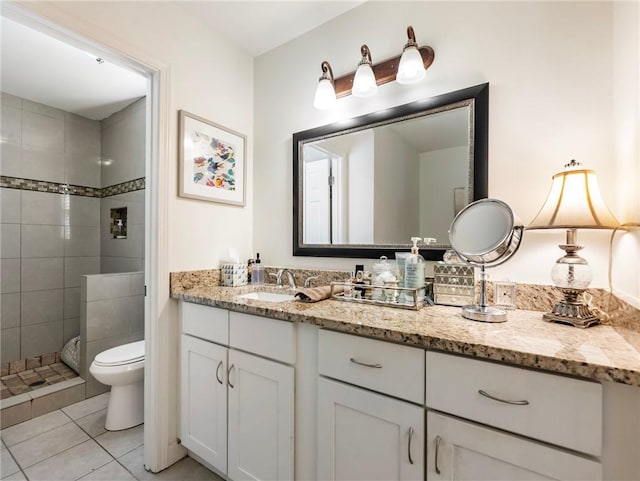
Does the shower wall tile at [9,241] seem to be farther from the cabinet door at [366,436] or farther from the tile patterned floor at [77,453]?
the cabinet door at [366,436]

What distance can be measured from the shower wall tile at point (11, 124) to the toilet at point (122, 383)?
2243mm

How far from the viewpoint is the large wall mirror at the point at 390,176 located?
54.8 inches

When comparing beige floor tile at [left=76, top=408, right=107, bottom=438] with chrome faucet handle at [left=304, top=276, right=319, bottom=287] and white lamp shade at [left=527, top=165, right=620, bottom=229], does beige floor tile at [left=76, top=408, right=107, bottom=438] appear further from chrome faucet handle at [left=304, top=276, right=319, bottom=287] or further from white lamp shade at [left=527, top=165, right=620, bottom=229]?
white lamp shade at [left=527, top=165, right=620, bottom=229]

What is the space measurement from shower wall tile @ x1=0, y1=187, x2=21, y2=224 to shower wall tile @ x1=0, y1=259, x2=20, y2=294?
37cm

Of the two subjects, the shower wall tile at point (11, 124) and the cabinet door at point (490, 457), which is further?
the shower wall tile at point (11, 124)

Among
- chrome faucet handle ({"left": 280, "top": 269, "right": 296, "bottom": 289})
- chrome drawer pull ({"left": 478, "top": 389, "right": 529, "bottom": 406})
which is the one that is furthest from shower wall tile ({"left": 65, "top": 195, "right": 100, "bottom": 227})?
chrome drawer pull ({"left": 478, "top": 389, "right": 529, "bottom": 406})

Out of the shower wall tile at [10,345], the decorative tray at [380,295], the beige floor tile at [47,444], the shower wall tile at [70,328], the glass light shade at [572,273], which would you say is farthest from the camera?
the shower wall tile at [70,328]

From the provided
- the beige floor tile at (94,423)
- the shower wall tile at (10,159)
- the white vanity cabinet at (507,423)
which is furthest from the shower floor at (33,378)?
the white vanity cabinet at (507,423)

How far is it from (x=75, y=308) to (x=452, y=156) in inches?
146

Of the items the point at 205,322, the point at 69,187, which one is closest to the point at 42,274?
the point at 69,187

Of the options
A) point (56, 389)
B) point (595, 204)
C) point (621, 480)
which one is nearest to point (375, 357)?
point (621, 480)

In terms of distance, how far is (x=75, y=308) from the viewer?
9.92 feet

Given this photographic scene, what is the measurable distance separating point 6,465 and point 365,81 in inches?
111

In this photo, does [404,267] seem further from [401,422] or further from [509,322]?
[401,422]
